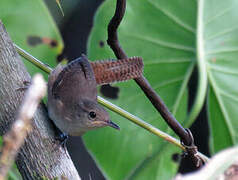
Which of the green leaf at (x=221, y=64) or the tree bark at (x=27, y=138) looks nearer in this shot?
the tree bark at (x=27, y=138)

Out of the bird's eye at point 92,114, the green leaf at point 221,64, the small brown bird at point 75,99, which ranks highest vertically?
the small brown bird at point 75,99

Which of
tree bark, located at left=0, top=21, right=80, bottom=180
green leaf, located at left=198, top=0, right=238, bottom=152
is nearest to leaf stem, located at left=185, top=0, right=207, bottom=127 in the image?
green leaf, located at left=198, top=0, right=238, bottom=152

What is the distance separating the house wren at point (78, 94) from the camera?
1320mm

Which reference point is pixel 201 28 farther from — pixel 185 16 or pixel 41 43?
pixel 41 43

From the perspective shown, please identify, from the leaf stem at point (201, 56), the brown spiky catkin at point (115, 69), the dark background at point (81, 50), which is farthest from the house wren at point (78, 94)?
the dark background at point (81, 50)

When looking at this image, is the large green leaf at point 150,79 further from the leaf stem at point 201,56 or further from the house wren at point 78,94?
the house wren at point 78,94

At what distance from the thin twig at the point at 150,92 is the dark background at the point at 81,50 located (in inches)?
65.5

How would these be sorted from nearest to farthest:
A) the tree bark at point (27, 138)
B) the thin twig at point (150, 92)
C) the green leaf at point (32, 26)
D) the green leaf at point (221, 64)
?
the tree bark at point (27, 138) < the thin twig at point (150, 92) < the green leaf at point (32, 26) < the green leaf at point (221, 64)

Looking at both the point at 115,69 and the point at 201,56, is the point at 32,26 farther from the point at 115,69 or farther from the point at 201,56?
the point at 201,56

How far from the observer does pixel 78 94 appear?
139cm

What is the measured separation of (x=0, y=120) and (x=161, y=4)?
1171mm

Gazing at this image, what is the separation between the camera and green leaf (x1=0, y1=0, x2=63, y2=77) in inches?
62.9

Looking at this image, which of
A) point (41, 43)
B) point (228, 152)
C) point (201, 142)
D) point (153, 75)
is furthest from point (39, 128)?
point (201, 142)

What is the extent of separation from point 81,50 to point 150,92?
5.94 feet
